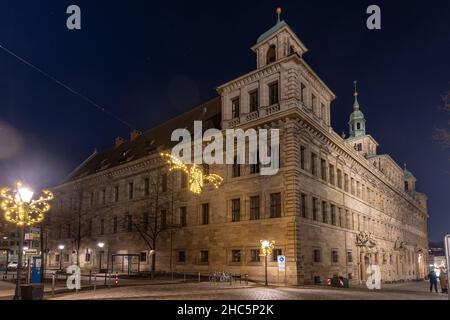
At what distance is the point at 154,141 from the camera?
50.4 m

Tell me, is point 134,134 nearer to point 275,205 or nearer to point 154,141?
point 154,141

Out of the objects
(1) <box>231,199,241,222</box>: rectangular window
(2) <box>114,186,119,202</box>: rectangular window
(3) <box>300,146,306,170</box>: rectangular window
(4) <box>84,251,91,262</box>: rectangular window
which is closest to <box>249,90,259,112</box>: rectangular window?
(3) <box>300,146,306,170</box>: rectangular window

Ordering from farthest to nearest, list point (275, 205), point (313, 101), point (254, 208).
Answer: point (313, 101), point (254, 208), point (275, 205)

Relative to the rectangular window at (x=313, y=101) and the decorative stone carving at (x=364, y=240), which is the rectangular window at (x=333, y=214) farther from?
the rectangular window at (x=313, y=101)

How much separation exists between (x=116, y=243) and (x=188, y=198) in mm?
13597

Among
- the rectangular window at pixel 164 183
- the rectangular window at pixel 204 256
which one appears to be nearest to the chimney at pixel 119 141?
the rectangular window at pixel 164 183

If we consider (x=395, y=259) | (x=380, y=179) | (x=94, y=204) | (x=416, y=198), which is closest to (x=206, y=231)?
(x=94, y=204)

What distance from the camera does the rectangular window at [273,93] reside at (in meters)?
34.4

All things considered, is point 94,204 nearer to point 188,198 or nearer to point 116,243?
point 116,243

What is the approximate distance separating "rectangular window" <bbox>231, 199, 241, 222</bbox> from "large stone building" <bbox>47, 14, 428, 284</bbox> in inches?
3.3

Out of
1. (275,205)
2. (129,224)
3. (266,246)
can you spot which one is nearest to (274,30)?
(275,205)

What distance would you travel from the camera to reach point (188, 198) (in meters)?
40.2

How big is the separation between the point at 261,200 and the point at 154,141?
839 inches

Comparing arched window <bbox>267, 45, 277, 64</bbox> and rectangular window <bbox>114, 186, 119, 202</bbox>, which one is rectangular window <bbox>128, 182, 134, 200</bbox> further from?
arched window <bbox>267, 45, 277, 64</bbox>
